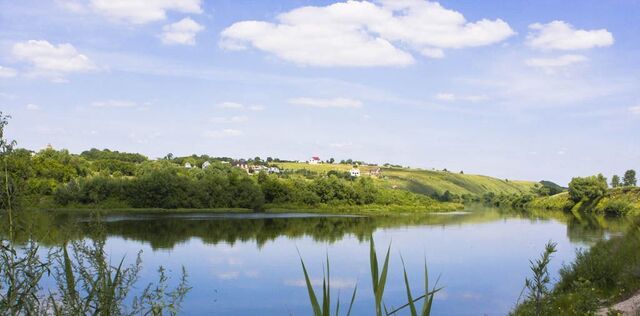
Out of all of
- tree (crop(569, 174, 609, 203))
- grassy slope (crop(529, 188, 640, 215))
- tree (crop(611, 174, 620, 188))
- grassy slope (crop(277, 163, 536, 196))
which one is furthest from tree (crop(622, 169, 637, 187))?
grassy slope (crop(277, 163, 536, 196))

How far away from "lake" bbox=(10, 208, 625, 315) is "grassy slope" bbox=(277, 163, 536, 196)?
78571mm

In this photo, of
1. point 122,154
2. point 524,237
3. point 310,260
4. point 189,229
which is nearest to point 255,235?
point 189,229

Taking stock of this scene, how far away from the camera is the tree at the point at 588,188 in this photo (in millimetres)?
87625

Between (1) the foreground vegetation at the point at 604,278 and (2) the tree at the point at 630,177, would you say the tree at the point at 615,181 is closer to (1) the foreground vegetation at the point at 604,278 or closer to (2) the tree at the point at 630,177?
(2) the tree at the point at 630,177

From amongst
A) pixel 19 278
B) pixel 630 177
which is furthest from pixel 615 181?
pixel 19 278

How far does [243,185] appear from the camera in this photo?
78.8 m

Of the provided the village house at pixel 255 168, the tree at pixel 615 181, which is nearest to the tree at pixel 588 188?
the tree at pixel 615 181

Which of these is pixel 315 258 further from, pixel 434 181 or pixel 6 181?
pixel 434 181

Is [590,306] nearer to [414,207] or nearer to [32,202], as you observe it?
[32,202]

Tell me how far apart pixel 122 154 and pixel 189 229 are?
236 feet

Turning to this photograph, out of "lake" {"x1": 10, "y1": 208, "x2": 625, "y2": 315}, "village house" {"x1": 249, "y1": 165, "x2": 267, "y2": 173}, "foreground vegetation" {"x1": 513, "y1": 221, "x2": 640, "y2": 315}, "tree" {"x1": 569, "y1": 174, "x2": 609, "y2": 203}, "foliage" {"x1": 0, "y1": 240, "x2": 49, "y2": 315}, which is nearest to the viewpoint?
"foliage" {"x1": 0, "y1": 240, "x2": 49, "y2": 315}

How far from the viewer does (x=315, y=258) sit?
31234mm

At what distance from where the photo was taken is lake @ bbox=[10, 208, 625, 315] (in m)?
19.9

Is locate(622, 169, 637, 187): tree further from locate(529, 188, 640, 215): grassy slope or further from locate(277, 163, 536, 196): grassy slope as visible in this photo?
locate(277, 163, 536, 196): grassy slope
